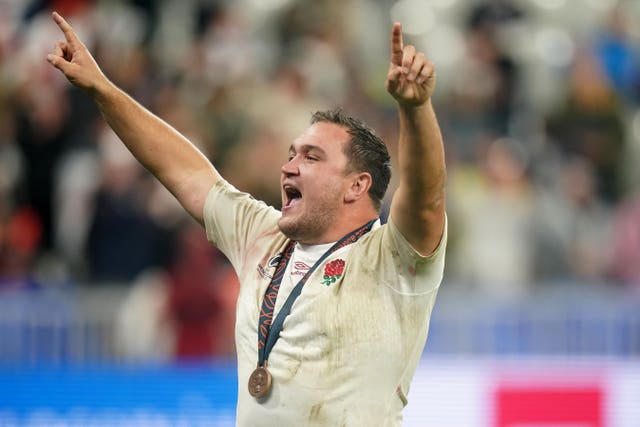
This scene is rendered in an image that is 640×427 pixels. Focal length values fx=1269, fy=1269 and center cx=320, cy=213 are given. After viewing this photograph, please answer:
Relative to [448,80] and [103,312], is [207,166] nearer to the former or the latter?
[103,312]

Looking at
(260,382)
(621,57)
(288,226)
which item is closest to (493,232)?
(621,57)

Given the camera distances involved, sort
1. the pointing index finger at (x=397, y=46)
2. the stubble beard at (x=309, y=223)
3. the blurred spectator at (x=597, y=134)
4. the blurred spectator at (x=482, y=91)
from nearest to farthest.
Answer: the pointing index finger at (x=397, y=46) → the stubble beard at (x=309, y=223) → the blurred spectator at (x=597, y=134) → the blurred spectator at (x=482, y=91)

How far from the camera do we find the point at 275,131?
1116 cm

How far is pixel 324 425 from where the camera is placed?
500 centimetres

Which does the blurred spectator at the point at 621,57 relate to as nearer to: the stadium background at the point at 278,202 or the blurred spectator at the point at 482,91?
the stadium background at the point at 278,202

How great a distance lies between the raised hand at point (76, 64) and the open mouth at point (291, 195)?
103 cm

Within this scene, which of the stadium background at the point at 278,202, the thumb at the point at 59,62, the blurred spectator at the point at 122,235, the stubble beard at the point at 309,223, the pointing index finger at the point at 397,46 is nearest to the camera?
the pointing index finger at the point at 397,46

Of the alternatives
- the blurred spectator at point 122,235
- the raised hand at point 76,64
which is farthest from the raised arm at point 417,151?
the blurred spectator at point 122,235

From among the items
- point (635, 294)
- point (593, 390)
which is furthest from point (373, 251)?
point (635, 294)

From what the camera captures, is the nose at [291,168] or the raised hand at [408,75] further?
the nose at [291,168]

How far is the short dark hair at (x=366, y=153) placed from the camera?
17.4 feet

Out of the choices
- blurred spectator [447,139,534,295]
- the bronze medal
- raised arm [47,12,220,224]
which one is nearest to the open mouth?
raised arm [47,12,220,224]

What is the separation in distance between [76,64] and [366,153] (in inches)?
54.9

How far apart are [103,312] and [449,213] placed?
3.10 meters
